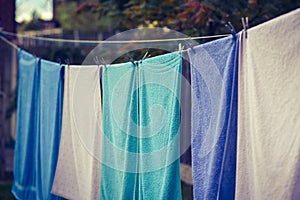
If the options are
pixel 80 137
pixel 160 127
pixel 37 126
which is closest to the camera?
pixel 160 127

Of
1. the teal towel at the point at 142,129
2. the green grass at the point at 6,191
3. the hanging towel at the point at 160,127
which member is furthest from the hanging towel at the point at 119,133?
the green grass at the point at 6,191

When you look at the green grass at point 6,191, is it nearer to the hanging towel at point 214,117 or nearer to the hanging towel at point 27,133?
the hanging towel at point 27,133

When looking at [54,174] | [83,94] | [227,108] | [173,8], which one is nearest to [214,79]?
[227,108]

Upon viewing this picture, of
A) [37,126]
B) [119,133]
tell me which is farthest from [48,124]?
[119,133]

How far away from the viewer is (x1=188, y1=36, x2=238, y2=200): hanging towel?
3.56 m

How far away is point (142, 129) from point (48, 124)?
87.3 inches

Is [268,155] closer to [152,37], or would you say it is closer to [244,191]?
[244,191]

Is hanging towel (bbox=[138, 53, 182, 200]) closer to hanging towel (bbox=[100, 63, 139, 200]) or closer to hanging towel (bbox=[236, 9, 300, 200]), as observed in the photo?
hanging towel (bbox=[100, 63, 139, 200])

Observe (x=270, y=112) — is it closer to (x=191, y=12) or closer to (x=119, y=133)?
(x=119, y=133)

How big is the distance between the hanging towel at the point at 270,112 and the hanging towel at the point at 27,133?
13.3 ft

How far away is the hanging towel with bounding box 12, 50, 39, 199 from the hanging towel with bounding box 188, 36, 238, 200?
11.4ft

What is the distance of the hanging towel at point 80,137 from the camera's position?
5512 millimetres

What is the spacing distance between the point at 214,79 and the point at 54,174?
118 inches

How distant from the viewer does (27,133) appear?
7.38 m
